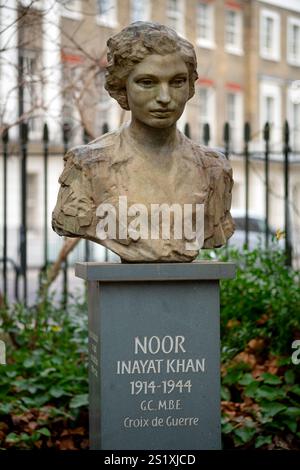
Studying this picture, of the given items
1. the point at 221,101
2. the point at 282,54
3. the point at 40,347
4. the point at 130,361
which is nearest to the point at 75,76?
the point at 40,347

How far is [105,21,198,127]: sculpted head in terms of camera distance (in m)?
5.07

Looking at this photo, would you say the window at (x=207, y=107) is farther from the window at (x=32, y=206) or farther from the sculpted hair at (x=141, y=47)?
the sculpted hair at (x=141, y=47)

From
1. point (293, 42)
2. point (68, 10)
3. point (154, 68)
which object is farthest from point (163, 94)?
point (293, 42)

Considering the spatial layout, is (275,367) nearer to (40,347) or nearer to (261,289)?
(261,289)

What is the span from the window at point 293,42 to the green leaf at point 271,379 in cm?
2801

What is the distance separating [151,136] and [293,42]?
99.0 feet

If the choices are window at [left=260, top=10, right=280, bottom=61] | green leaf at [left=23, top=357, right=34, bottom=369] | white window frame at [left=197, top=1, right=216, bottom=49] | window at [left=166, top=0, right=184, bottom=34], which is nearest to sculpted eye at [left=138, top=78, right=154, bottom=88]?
green leaf at [left=23, top=357, right=34, bottom=369]

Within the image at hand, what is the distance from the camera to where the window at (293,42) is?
109ft

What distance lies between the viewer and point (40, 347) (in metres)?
7.32

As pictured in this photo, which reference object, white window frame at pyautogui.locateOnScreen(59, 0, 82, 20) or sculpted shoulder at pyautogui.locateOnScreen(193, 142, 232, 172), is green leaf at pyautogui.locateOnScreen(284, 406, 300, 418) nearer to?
sculpted shoulder at pyautogui.locateOnScreen(193, 142, 232, 172)

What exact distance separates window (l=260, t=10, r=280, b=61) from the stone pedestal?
28124mm

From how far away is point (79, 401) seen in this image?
6.21 metres

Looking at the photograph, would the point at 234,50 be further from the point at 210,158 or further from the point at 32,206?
the point at 210,158

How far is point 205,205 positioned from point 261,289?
1875 mm
